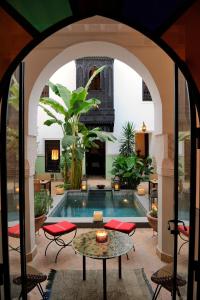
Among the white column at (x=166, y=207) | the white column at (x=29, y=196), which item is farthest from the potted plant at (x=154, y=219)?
the white column at (x=29, y=196)

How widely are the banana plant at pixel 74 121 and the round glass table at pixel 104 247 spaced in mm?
5006

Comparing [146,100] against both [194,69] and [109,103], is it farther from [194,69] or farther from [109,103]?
[194,69]

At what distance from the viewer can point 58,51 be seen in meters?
4.36

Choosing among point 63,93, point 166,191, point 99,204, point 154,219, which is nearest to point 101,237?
point 166,191

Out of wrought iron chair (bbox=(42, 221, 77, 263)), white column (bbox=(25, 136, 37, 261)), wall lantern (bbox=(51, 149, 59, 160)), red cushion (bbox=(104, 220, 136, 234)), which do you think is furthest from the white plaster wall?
white column (bbox=(25, 136, 37, 261))

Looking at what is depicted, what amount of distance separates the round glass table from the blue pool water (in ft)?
11.9

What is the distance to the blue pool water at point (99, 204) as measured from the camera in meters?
8.62

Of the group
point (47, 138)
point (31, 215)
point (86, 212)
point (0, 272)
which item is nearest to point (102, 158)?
point (47, 138)

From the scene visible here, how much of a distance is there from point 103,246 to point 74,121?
7.15 metres

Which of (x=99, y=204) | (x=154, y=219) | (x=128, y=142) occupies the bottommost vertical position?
(x=99, y=204)

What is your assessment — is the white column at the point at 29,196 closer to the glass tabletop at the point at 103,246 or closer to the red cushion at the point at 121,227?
the glass tabletop at the point at 103,246

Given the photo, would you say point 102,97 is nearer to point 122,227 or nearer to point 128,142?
point 128,142

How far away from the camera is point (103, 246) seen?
384 centimetres

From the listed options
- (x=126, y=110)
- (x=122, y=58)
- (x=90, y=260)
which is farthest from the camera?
(x=126, y=110)
